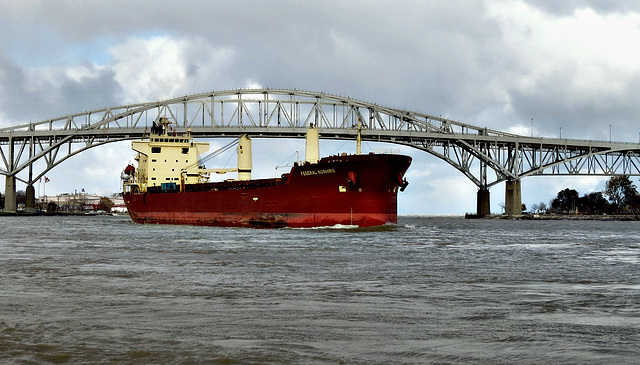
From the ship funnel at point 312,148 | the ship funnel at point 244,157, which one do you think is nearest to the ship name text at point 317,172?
the ship funnel at point 312,148

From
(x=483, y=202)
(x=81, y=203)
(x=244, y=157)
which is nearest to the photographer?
(x=244, y=157)

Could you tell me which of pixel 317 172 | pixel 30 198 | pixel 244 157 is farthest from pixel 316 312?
pixel 30 198

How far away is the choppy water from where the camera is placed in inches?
238

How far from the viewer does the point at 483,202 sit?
89.1 metres

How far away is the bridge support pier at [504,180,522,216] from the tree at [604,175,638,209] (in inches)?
1725

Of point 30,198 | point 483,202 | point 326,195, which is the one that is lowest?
point 483,202

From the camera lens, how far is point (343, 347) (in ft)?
20.5

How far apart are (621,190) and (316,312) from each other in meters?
127

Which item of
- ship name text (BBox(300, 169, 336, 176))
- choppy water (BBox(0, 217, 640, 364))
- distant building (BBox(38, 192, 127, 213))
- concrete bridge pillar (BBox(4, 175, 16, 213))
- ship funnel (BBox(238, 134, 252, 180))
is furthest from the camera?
distant building (BBox(38, 192, 127, 213))

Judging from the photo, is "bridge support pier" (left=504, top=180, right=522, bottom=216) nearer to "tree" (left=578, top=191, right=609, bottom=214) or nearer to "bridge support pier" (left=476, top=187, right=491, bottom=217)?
"bridge support pier" (left=476, top=187, right=491, bottom=217)

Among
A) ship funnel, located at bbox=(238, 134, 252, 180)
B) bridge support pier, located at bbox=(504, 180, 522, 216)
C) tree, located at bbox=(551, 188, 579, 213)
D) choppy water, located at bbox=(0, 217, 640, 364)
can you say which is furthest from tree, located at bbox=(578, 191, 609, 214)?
choppy water, located at bbox=(0, 217, 640, 364)

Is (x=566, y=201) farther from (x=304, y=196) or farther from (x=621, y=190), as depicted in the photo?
(x=304, y=196)

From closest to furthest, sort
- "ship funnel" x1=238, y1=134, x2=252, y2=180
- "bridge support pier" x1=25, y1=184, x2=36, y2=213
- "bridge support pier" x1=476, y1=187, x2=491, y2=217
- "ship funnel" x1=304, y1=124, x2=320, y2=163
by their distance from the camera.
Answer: "ship funnel" x1=304, y1=124, x2=320, y2=163 → "ship funnel" x1=238, y1=134, x2=252, y2=180 → "bridge support pier" x1=25, y1=184, x2=36, y2=213 → "bridge support pier" x1=476, y1=187, x2=491, y2=217

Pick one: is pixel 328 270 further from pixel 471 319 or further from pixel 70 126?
pixel 70 126
